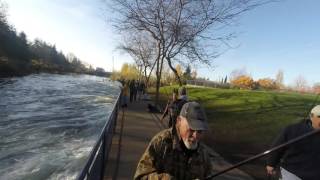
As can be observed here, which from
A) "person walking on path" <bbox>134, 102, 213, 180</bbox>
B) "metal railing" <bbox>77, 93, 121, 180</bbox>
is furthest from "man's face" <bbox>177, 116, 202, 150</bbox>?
"metal railing" <bbox>77, 93, 121, 180</bbox>

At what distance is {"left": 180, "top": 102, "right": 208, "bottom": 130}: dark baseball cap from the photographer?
3.28 metres

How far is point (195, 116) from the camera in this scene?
3338mm

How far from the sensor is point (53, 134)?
52.1ft

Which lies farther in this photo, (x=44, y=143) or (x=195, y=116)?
(x=44, y=143)

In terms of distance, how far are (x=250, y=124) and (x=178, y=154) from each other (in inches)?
710

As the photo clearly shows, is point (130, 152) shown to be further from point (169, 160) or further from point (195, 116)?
point (195, 116)

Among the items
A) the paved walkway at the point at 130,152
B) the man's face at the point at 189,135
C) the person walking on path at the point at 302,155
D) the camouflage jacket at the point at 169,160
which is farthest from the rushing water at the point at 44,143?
the man's face at the point at 189,135

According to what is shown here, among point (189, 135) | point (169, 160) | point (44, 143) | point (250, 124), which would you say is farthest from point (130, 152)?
point (250, 124)

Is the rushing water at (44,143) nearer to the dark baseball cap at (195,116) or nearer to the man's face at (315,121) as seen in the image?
the man's face at (315,121)

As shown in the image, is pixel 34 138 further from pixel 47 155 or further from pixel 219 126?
pixel 219 126

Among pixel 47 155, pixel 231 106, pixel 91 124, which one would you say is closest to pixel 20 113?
pixel 91 124

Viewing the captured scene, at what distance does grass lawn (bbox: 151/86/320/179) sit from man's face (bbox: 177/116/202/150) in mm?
7775

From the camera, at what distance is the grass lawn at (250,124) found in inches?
551

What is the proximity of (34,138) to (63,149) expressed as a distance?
250 centimetres
